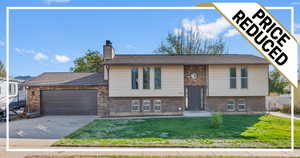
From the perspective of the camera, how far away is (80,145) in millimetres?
6320

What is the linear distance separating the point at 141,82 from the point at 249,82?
8.92 meters

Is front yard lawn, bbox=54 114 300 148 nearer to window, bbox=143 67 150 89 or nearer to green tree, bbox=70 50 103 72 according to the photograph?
window, bbox=143 67 150 89

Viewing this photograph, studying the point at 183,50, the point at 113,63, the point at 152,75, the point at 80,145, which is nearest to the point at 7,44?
the point at 80,145

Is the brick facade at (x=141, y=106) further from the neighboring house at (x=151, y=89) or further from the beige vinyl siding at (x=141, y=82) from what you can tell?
the beige vinyl siding at (x=141, y=82)

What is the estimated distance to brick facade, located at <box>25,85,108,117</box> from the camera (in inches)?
559

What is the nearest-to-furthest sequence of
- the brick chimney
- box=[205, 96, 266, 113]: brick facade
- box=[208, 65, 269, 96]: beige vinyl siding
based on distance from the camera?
box=[208, 65, 269, 96]: beige vinyl siding → box=[205, 96, 266, 113]: brick facade → the brick chimney

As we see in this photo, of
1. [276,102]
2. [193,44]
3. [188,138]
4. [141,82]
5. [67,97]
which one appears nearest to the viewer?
[188,138]

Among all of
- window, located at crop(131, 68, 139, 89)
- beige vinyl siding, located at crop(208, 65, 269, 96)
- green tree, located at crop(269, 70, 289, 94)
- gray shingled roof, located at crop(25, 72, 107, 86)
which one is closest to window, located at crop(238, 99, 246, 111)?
beige vinyl siding, located at crop(208, 65, 269, 96)

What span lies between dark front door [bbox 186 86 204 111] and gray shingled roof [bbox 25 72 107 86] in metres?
7.50

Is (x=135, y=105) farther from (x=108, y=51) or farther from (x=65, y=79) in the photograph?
(x=65, y=79)

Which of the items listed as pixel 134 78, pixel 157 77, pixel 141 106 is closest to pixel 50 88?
pixel 134 78

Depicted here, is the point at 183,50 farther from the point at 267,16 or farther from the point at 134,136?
the point at 267,16

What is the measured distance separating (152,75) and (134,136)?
7.22 m

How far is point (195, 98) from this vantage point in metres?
15.8
